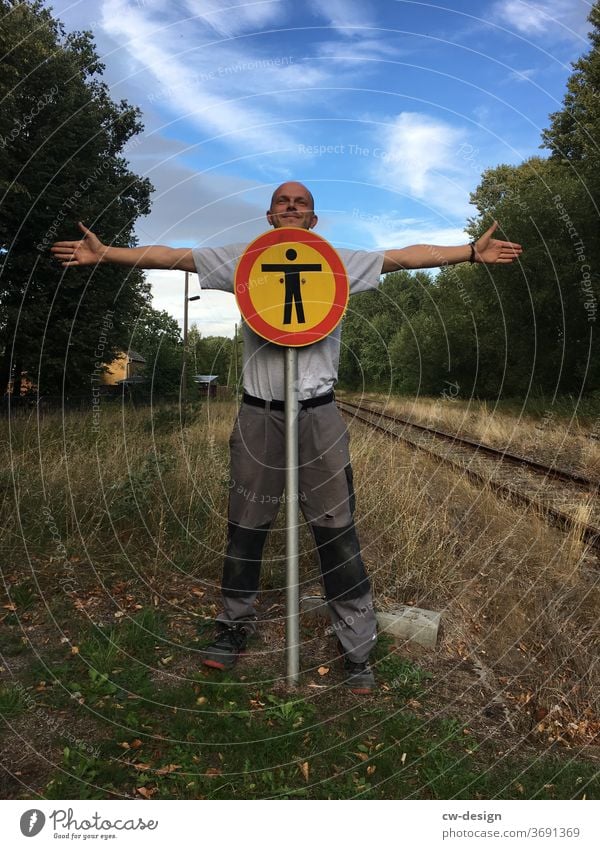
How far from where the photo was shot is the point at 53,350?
1811 cm

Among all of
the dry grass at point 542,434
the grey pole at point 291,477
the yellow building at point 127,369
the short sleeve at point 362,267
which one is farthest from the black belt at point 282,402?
the yellow building at point 127,369

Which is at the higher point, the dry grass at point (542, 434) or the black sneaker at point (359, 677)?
the dry grass at point (542, 434)

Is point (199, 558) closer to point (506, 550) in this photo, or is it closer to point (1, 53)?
point (506, 550)

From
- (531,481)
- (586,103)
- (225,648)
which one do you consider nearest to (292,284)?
(225,648)

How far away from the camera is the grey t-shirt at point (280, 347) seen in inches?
125

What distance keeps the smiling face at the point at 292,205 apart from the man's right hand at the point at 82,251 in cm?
96

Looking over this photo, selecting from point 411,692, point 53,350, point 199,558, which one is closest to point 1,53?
point 53,350

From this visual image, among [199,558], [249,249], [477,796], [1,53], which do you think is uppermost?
[1,53]

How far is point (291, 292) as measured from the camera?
2.94 metres

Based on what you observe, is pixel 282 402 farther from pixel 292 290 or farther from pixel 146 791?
pixel 146 791

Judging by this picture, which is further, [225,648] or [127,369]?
[127,369]
